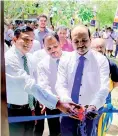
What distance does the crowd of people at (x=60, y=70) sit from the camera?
8.64 ft

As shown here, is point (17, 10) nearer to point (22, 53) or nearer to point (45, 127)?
point (22, 53)

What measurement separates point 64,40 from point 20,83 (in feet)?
1.52

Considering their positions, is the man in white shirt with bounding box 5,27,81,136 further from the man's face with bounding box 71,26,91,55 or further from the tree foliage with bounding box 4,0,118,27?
the man's face with bounding box 71,26,91,55

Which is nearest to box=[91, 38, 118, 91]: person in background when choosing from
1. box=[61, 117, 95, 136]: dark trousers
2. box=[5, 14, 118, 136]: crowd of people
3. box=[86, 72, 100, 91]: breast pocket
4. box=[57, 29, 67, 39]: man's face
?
box=[5, 14, 118, 136]: crowd of people

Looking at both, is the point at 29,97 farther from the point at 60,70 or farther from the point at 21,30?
the point at 21,30

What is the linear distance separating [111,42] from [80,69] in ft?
1.04

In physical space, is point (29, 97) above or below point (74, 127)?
above

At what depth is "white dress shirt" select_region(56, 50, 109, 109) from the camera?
8.75 ft

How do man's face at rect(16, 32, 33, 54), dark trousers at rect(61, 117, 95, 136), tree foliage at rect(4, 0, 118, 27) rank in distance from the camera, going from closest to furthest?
tree foliage at rect(4, 0, 118, 27)
man's face at rect(16, 32, 33, 54)
dark trousers at rect(61, 117, 95, 136)

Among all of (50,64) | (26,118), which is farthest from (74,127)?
(50,64)

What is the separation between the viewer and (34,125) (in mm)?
2752

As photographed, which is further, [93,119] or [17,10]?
[93,119]

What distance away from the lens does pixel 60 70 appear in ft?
8.78

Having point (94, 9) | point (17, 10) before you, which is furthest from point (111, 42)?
point (17, 10)
